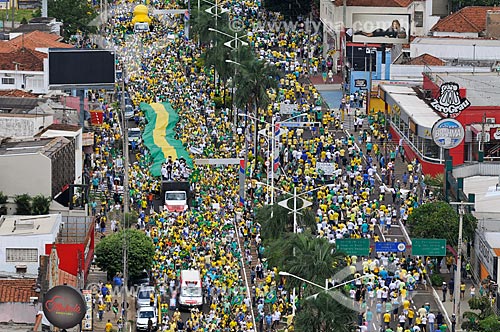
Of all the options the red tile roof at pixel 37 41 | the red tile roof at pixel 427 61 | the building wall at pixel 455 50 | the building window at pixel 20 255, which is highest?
the red tile roof at pixel 37 41

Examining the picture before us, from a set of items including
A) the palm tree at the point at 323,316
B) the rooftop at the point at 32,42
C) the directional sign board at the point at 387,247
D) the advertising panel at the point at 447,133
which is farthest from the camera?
the rooftop at the point at 32,42

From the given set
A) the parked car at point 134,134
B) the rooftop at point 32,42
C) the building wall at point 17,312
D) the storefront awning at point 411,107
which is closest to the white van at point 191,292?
the building wall at point 17,312

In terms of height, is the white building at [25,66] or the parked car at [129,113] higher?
the white building at [25,66]

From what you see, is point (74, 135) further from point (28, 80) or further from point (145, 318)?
point (145, 318)

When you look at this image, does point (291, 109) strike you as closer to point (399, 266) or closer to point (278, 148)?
point (278, 148)

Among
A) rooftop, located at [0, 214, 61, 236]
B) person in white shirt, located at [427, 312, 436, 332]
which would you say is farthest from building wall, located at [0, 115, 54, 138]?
person in white shirt, located at [427, 312, 436, 332]

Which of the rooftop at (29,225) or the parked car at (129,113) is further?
the parked car at (129,113)

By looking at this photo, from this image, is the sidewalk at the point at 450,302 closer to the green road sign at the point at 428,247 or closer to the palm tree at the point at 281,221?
the green road sign at the point at 428,247

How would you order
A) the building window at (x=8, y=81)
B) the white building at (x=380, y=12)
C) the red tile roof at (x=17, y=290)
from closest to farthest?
1. the red tile roof at (x=17, y=290)
2. the building window at (x=8, y=81)
3. the white building at (x=380, y=12)

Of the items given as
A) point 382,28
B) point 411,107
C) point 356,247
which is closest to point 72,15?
point 382,28
